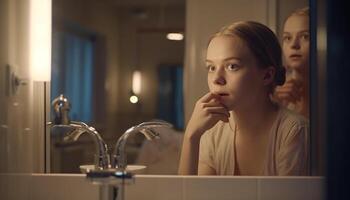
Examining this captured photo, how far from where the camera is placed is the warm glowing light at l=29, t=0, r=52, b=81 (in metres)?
1.22

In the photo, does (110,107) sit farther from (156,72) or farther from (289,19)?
(289,19)

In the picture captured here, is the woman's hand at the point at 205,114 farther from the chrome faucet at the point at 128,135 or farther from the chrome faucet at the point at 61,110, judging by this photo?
the chrome faucet at the point at 61,110

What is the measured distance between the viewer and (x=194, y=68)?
3.87 feet

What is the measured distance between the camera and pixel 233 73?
1180 millimetres

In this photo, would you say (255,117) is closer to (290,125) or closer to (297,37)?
(290,125)

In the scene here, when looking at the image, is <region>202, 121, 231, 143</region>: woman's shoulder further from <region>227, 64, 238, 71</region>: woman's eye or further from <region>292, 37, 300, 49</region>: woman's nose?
<region>292, 37, 300, 49</region>: woman's nose

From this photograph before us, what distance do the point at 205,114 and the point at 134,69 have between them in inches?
8.7

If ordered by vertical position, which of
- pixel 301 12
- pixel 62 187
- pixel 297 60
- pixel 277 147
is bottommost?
pixel 62 187

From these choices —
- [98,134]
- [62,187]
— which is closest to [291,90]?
[98,134]

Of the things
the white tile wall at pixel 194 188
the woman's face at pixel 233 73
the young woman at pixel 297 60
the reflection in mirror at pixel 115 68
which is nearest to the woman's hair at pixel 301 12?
the young woman at pixel 297 60

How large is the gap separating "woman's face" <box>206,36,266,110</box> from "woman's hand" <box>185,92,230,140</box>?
0.05ft

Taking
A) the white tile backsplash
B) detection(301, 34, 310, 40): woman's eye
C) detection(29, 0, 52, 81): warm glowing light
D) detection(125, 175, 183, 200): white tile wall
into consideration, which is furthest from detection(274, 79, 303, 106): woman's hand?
detection(29, 0, 52, 81): warm glowing light

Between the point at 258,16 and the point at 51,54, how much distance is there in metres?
0.56

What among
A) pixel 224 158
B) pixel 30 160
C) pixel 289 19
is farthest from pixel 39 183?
pixel 289 19
